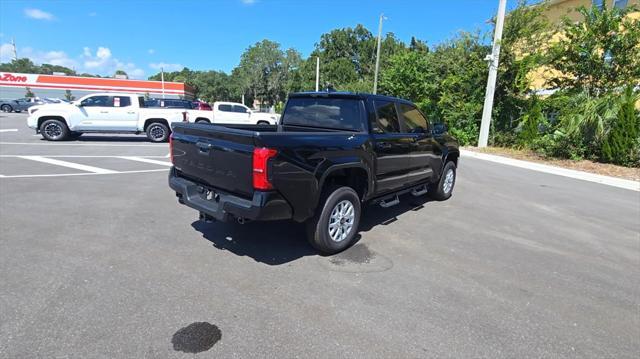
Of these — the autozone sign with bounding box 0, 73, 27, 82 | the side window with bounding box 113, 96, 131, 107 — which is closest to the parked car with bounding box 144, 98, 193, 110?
the side window with bounding box 113, 96, 131, 107

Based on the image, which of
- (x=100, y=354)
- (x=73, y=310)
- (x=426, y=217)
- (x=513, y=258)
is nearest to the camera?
(x=100, y=354)

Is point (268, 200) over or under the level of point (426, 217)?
over

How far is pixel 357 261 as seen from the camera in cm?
404

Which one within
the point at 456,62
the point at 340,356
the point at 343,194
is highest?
the point at 456,62

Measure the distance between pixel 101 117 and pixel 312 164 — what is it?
43.5 feet

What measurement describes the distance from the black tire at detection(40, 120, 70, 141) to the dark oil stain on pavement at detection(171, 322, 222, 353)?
1406 centimetres

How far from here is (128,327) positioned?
269cm

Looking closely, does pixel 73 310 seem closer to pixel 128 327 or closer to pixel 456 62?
pixel 128 327

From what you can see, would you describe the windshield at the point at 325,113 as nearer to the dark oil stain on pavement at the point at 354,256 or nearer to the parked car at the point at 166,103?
the dark oil stain on pavement at the point at 354,256

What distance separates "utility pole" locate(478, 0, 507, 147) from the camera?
15406mm

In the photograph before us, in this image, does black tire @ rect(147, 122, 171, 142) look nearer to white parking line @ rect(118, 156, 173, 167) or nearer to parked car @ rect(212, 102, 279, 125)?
parked car @ rect(212, 102, 279, 125)

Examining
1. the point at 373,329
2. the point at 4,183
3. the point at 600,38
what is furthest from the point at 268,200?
the point at 600,38

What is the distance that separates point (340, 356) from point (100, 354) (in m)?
1.63

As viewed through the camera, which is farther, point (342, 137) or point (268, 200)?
point (342, 137)
